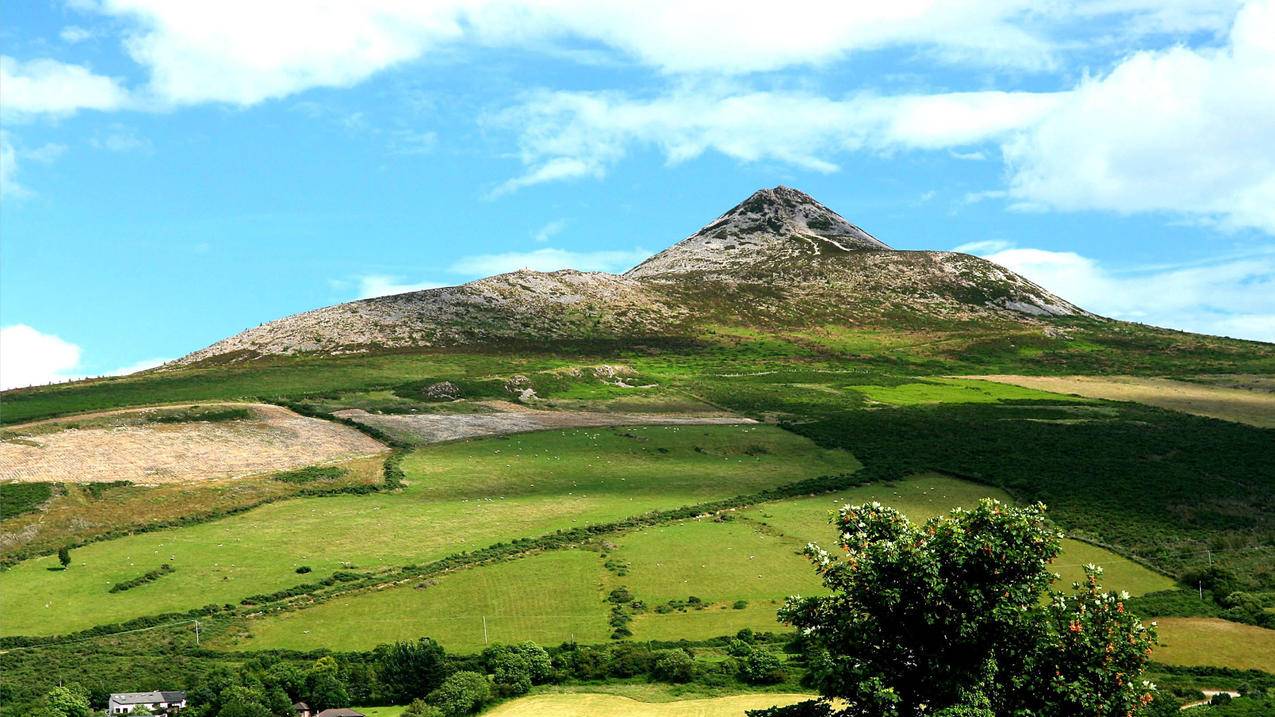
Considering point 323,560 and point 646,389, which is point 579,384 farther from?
point 323,560

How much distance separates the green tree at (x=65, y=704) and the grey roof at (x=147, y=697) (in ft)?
5.58

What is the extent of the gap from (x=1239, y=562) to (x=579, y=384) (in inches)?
3967

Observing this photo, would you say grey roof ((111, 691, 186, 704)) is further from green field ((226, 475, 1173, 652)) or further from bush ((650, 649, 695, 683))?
bush ((650, 649, 695, 683))

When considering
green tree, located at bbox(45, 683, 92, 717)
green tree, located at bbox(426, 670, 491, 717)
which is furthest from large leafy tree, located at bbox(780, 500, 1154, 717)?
green tree, located at bbox(45, 683, 92, 717)

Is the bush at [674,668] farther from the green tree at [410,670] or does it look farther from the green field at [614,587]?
the green tree at [410,670]

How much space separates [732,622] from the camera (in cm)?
7388

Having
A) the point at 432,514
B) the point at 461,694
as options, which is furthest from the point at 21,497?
the point at 461,694

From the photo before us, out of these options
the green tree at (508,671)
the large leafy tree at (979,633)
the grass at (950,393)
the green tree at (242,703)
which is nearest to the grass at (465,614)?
the green tree at (508,671)

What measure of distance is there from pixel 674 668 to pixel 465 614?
18738mm

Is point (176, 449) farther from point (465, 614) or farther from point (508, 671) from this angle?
point (508, 671)

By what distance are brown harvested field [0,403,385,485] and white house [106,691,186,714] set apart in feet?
149

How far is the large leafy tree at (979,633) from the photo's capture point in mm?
33750

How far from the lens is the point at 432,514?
98.8m

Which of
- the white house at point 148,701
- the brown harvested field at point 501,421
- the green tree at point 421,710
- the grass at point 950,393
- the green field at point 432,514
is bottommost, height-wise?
the white house at point 148,701
